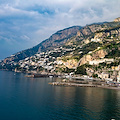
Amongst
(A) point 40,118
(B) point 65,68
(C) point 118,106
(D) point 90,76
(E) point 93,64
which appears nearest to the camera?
(A) point 40,118

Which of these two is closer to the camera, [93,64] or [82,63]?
[93,64]

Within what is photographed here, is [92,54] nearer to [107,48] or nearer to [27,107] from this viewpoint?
[107,48]

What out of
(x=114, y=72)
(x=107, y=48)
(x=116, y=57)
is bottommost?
(x=114, y=72)

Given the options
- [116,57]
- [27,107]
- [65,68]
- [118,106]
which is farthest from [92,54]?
[27,107]

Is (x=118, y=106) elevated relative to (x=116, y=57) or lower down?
lower down

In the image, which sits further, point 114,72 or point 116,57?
point 116,57

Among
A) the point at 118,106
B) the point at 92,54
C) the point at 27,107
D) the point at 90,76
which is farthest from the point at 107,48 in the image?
the point at 27,107

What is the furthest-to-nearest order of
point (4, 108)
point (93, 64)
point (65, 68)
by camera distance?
1. point (65, 68)
2. point (93, 64)
3. point (4, 108)

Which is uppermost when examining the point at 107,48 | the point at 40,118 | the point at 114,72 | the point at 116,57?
the point at 107,48

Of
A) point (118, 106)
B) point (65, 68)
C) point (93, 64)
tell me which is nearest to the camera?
point (118, 106)

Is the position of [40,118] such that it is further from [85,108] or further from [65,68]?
[65,68]
